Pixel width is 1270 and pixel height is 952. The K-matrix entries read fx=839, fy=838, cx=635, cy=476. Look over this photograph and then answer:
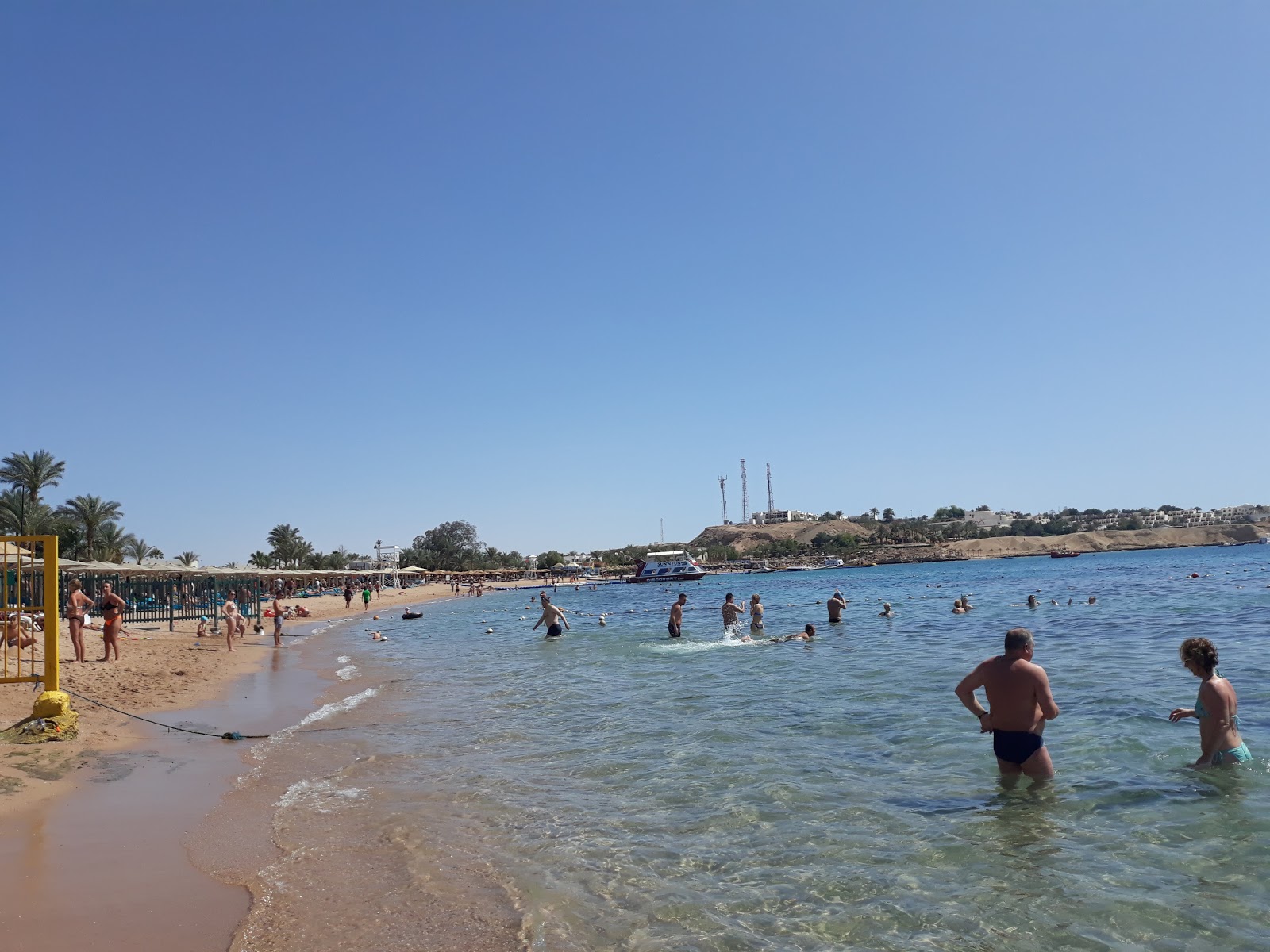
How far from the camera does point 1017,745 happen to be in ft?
22.0

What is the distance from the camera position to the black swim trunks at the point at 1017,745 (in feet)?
21.9

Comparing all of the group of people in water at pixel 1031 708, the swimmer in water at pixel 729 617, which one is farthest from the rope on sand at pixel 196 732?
the swimmer in water at pixel 729 617

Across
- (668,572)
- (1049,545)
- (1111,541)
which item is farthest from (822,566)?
(1111,541)

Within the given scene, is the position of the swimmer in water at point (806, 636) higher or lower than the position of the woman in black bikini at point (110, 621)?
lower

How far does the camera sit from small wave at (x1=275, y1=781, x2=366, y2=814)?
7.16 m

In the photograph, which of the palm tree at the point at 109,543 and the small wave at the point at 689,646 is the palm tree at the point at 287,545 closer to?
the palm tree at the point at 109,543

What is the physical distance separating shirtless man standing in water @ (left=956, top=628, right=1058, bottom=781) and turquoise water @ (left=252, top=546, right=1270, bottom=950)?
0.80ft

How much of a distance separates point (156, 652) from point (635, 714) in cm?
1457

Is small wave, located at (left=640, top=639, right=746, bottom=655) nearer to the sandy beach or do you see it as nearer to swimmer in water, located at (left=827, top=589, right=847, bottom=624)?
swimmer in water, located at (left=827, top=589, right=847, bottom=624)

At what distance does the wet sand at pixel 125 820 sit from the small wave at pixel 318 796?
0.28 m

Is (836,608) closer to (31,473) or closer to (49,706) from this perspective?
(49,706)

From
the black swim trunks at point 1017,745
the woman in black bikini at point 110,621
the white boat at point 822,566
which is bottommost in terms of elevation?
the white boat at point 822,566

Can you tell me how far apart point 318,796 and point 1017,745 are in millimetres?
5971

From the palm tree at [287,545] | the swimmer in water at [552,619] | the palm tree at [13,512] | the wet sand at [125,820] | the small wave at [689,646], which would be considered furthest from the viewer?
the palm tree at [287,545]
